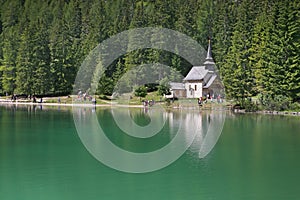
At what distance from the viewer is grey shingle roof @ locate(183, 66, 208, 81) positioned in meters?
64.3

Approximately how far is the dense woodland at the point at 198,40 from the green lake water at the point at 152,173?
79.9ft

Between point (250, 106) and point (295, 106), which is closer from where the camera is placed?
point (295, 106)

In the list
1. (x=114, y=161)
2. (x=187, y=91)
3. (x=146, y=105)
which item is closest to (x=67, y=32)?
(x=187, y=91)

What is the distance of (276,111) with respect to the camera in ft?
142

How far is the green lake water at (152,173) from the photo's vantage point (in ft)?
40.9

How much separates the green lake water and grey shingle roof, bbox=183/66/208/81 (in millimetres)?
41052

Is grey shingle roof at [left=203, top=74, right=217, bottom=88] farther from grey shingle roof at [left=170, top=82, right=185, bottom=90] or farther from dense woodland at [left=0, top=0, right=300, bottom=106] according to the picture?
grey shingle roof at [left=170, top=82, right=185, bottom=90]

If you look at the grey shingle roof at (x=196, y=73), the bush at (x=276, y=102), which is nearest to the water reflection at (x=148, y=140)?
the bush at (x=276, y=102)

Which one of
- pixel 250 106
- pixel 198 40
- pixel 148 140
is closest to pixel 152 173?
pixel 148 140

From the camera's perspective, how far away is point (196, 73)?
65.4m

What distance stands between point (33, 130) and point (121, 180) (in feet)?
44.6

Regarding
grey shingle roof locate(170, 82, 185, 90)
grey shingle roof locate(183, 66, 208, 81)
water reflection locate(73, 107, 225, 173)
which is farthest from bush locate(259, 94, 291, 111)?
grey shingle roof locate(170, 82, 185, 90)

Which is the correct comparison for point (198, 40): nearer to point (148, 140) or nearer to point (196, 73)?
point (196, 73)

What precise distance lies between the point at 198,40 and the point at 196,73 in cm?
1050
